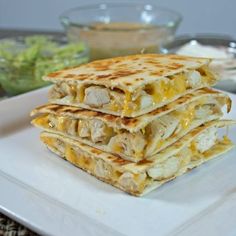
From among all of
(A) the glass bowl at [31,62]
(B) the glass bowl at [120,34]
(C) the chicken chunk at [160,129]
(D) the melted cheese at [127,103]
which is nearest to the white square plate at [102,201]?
(C) the chicken chunk at [160,129]

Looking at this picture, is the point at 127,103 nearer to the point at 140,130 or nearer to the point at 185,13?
the point at 140,130

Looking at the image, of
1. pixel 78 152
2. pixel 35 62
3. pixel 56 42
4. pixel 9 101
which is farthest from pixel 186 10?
pixel 78 152

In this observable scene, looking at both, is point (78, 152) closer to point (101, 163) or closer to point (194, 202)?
point (101, 163)

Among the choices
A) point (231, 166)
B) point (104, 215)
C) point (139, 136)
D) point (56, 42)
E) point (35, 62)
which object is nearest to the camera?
point (104, 215)

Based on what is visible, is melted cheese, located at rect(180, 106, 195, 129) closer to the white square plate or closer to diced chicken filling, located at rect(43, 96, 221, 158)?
diced chicken filling, located at rect(43, 96, 221, 158)

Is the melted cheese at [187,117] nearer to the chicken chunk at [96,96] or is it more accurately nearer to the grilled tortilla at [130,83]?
the grilled tortilla at [130,83]

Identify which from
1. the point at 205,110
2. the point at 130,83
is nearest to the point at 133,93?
the point at 130,83
